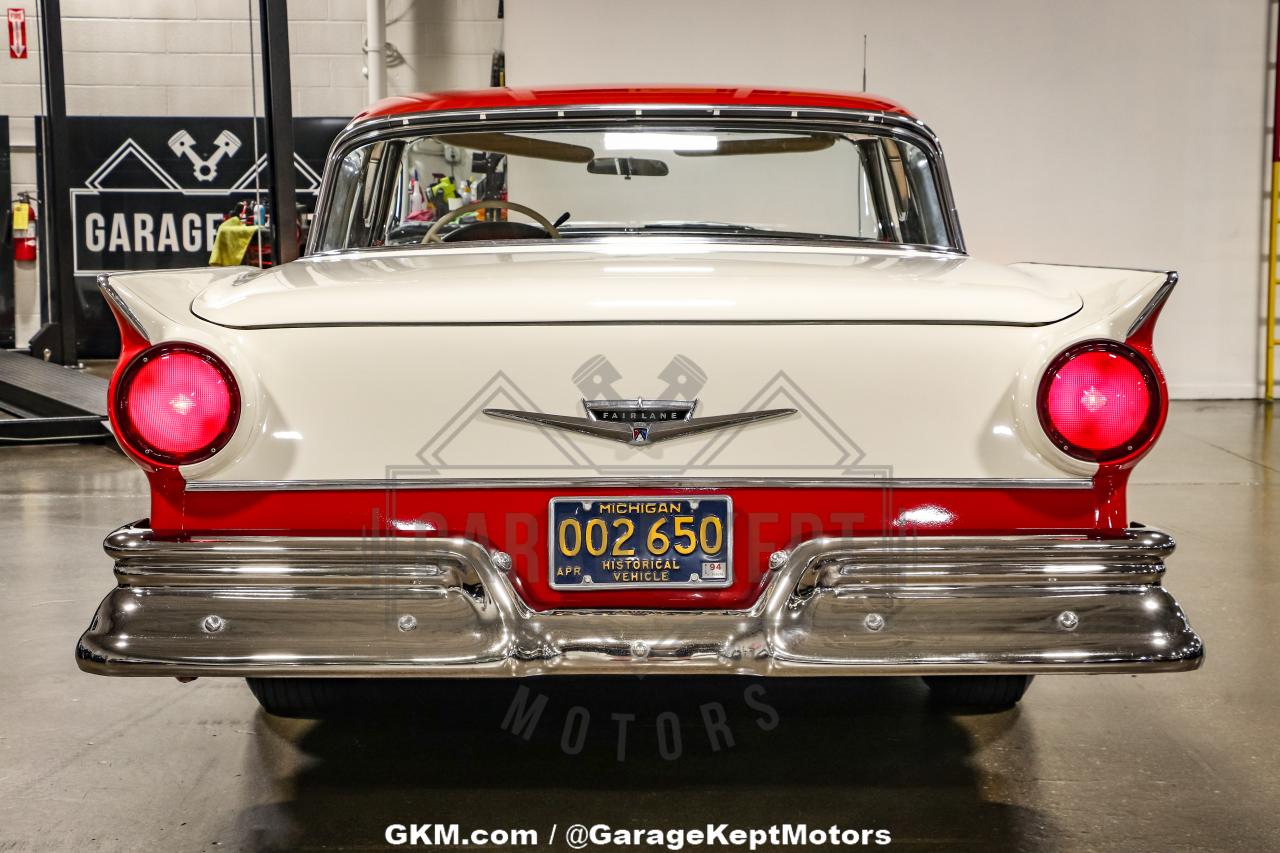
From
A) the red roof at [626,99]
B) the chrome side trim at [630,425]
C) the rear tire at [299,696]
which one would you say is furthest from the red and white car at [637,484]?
the red roof at [626,99]

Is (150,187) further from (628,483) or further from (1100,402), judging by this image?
(1100,402)

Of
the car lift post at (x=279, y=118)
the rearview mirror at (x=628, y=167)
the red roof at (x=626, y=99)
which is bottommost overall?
the rearview mirror at (x=628, y=167)

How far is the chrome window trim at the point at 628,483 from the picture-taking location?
6.52 ft

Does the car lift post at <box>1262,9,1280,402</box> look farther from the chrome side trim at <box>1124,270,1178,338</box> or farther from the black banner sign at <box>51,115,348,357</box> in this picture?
the black banner sign at <box>51,115,348,357</box>

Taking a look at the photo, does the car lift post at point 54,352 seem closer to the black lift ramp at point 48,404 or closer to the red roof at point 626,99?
the black lift ramp at point 48,404

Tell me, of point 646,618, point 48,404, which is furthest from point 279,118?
point 646,618

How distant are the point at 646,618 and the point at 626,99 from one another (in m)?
1.51

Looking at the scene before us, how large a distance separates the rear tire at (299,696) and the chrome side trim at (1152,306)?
5.99 feet

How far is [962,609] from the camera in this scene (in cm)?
197

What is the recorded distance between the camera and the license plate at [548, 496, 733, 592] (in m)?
1.99

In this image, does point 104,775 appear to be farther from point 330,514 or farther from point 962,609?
point 962,609

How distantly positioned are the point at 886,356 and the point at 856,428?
0.12m

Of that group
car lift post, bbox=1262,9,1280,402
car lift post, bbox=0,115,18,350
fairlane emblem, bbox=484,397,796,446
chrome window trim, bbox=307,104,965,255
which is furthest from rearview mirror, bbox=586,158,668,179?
car lift post, bbox=0,115,18,350

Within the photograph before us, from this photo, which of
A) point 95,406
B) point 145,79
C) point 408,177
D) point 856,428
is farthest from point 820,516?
point 145,79
